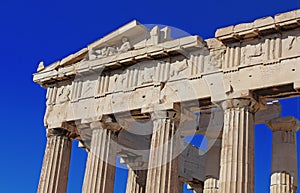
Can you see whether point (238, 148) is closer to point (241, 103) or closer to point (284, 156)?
point (241, 103)

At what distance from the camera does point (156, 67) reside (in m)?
22.9

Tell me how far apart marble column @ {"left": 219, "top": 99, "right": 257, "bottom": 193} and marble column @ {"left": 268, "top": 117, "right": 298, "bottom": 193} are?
3925 millimetres

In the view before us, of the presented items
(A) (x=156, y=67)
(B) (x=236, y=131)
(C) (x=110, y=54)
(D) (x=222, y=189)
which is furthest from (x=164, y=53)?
(D) (x=222, y=189)

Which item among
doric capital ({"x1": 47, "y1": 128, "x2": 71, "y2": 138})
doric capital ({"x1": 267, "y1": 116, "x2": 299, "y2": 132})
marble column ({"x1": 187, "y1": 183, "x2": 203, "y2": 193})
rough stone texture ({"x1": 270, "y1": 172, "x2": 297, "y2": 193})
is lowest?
rough stone texture ({"x1": 270, "y1": 172, "x2": 297, "y2": 193})

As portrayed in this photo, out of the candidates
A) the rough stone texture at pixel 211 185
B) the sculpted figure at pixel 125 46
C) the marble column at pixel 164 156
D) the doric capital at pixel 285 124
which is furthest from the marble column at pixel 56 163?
the doric capital at pixel 285 124

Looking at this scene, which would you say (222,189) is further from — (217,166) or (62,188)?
(62,188)

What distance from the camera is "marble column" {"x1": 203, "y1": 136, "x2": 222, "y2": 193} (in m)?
26.1

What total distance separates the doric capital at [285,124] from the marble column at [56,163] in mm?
10058

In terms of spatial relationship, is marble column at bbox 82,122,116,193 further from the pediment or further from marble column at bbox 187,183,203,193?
marble column at bbox 187,183,203,193

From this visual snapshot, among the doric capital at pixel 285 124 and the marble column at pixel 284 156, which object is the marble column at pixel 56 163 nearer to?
the marble column at pixel 284 156

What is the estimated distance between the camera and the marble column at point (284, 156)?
75.6 feet

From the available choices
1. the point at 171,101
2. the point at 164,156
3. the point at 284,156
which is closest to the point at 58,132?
the point at 164,156

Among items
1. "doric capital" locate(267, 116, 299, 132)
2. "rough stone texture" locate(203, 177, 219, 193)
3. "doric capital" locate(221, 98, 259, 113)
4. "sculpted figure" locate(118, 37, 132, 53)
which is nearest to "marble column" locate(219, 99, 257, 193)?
"doric capital" locate(221, 98, 259, 113)

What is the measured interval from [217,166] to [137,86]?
6429 mm
